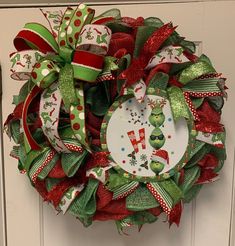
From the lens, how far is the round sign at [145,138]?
2.57 ft

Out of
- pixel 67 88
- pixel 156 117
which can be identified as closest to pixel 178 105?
pixel 156 117

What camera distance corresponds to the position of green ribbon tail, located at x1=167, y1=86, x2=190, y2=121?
0.76 meters

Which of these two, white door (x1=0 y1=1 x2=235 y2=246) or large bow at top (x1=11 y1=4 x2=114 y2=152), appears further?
white door (x1=0 y1=1 x2=235 y2=246)

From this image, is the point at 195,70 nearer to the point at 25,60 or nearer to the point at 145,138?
the point at 145,138

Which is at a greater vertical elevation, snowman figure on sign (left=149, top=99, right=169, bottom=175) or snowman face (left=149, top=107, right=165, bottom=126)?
snowman face (left=149, top=107, right=165, bottom=126)

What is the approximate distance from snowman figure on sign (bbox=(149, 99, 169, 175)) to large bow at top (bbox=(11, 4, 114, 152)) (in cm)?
13

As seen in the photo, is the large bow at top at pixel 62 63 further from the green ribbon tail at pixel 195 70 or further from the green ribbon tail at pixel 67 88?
the green ribbon tail at pixel 195 70

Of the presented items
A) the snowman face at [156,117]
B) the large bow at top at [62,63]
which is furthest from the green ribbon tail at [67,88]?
the snowman face at [156,117]

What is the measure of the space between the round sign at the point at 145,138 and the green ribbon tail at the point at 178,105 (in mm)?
17

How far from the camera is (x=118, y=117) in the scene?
0.79 m

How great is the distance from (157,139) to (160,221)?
0.24 meters

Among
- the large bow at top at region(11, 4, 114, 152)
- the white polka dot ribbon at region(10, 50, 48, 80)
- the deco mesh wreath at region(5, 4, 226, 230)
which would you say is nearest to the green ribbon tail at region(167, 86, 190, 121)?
the deco mesh wreath at region(5, 4, 226, 230)

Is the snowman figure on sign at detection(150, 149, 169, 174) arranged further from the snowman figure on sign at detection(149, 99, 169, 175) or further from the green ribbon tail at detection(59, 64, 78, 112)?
the green ribbon tail at detection(59, 64, 78, 112)

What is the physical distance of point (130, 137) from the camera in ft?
2.61
